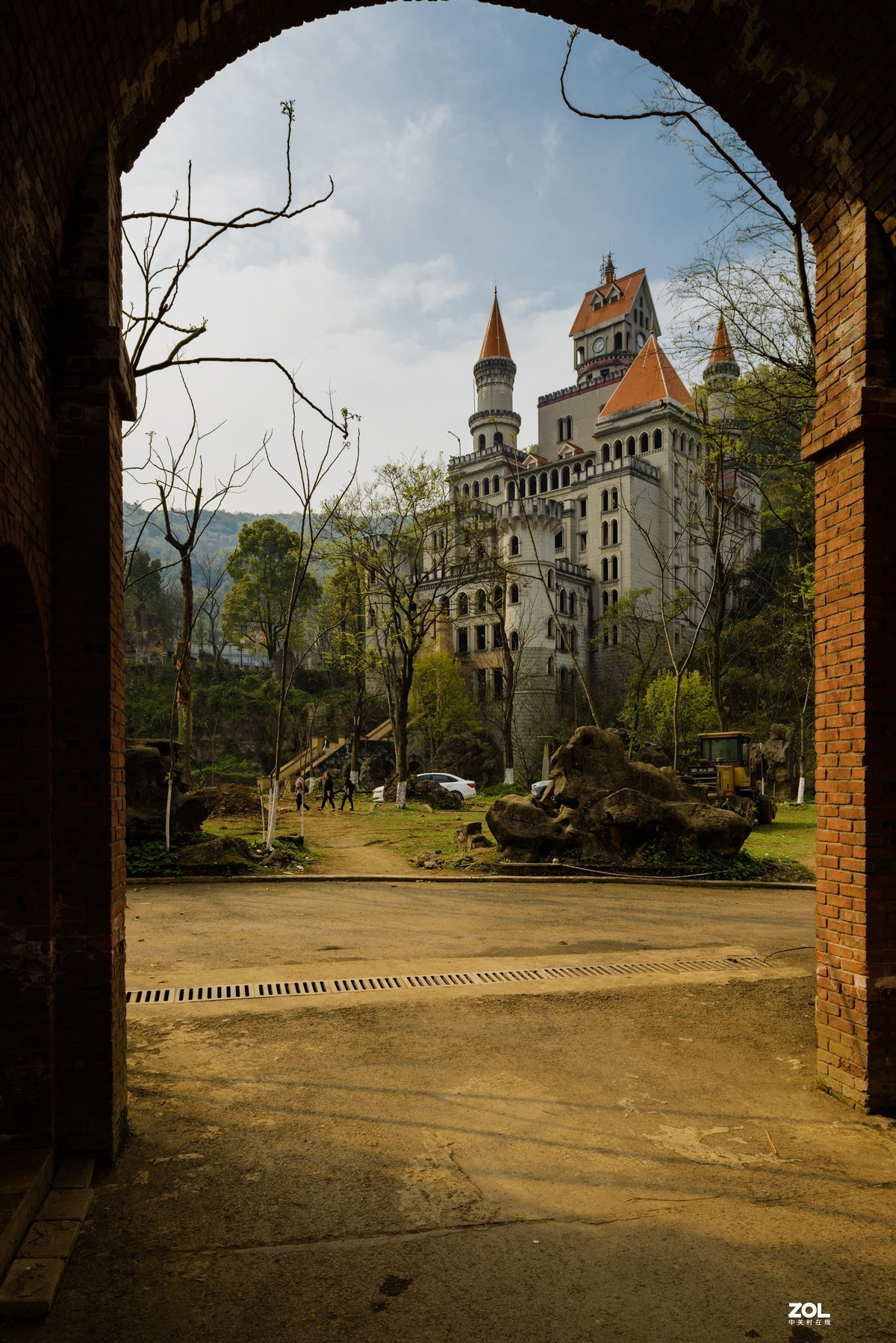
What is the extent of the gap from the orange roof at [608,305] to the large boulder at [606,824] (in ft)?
231

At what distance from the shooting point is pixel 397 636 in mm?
32688

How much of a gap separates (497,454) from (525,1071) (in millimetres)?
65819

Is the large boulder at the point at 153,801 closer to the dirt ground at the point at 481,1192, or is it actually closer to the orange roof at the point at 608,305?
the dirt ground at the point at 481,1192

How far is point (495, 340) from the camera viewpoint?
70.6m

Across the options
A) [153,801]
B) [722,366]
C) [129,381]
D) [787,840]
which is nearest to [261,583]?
[787,840]

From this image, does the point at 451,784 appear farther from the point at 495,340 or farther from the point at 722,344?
the point at 495,340

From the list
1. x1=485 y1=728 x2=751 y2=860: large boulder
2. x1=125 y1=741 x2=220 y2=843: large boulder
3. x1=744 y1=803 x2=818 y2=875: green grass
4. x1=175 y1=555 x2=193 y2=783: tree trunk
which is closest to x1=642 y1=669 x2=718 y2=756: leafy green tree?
x1=744 y1=803 x2=818 y2=875: green grass

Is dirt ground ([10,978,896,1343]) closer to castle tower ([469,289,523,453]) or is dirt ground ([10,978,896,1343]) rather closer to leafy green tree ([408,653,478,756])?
leafy green tree ([408,653,478,756])

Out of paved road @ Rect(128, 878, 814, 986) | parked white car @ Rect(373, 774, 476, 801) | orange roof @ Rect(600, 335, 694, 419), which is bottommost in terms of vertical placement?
parked white car @ Rect(373, 774, 476, 801)

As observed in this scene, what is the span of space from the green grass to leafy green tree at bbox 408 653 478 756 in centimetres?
2227

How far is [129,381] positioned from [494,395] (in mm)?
68515

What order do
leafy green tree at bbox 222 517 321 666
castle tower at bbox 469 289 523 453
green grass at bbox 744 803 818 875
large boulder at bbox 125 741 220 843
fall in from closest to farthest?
large boulder at bbox 125 741 220 843, green grass at bbox 744 803 818 875, leafy green tree at bbox 222 517 321 666, castle tower at bbox 469 289 523 453

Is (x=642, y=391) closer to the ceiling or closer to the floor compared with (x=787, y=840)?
closer to the ceiling

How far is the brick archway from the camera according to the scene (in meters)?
3.66
